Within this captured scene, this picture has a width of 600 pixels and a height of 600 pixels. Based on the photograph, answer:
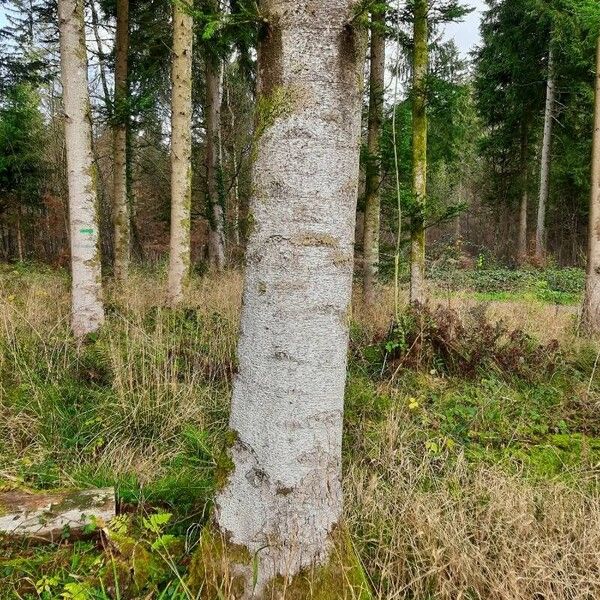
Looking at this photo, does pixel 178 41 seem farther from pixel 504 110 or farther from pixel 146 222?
pixel 146 222

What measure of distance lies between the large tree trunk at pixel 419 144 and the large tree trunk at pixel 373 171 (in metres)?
0.96

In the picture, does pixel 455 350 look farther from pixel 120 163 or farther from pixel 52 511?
pixel 120 163

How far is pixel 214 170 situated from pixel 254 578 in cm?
1105

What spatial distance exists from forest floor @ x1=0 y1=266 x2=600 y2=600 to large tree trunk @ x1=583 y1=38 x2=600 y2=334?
19.1 inches

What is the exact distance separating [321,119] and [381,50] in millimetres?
5970

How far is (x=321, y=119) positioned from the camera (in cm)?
143

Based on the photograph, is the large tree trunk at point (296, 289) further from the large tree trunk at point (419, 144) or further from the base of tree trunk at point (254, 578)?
the large tree trunk at point (419, 144)

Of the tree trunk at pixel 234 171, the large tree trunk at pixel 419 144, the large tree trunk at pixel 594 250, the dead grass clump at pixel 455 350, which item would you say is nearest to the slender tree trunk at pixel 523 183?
the tree trunk at pixel 234 171

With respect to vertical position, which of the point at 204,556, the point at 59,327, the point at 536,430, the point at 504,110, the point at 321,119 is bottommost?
the point at 536,430

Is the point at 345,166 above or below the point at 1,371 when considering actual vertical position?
above

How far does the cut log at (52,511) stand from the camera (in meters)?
1.89

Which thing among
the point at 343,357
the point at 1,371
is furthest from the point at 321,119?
the point at 1,371

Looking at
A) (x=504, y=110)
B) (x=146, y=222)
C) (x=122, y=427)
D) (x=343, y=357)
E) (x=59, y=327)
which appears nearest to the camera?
(x=343, y=357)

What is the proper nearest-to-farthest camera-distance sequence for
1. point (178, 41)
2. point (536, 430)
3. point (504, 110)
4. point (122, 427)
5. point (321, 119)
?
point (321, 119) → point (122, 427) → point (536, 430) → point (178, 41) → point (504, 110)
